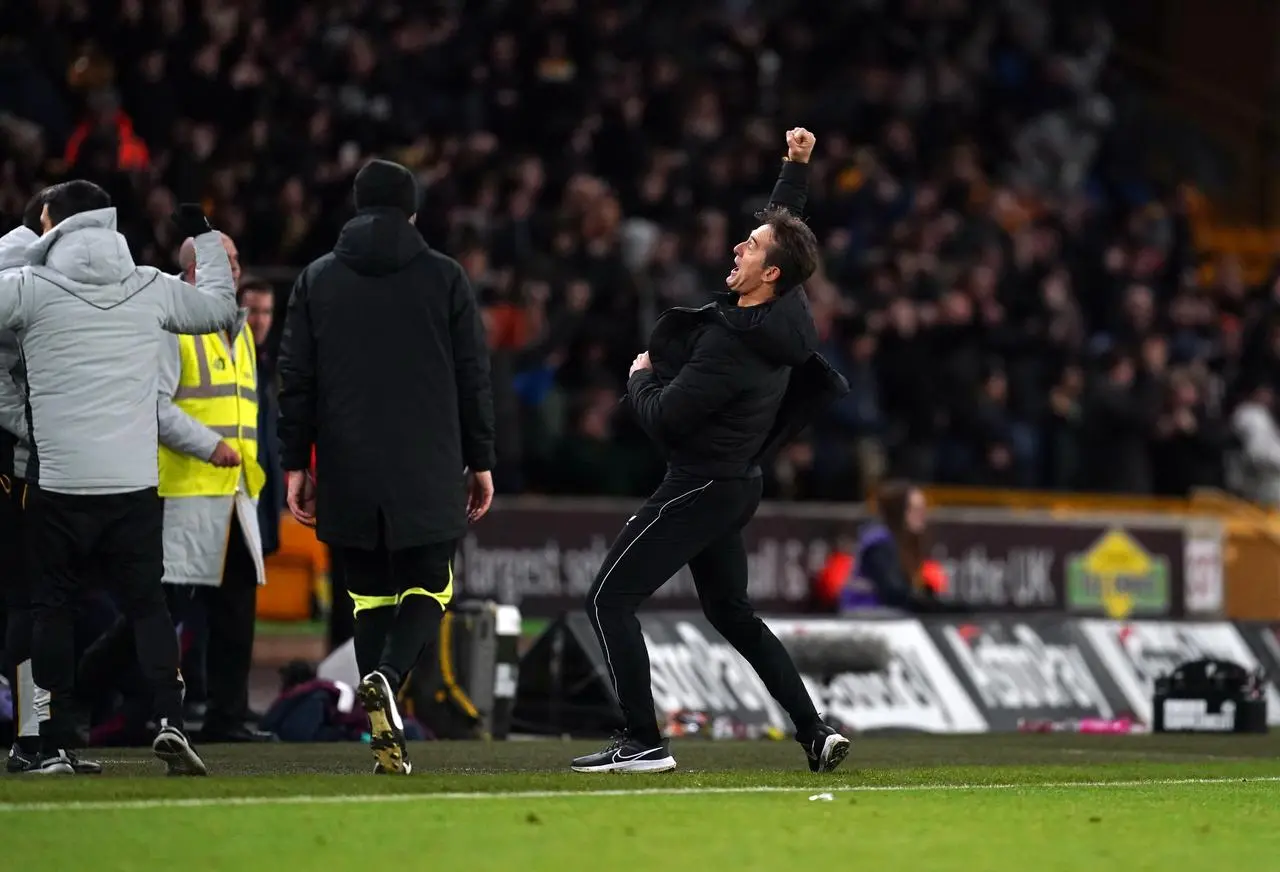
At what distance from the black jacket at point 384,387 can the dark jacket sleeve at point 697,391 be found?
0.65m

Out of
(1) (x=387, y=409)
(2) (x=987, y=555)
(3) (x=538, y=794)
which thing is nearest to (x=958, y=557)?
(2) (x=987, y=555)

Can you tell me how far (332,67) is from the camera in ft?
67.6

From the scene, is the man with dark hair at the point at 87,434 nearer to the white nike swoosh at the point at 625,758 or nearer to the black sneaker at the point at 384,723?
the black sneaker at the point at 384,723

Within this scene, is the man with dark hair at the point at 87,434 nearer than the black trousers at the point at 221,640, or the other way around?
the man with dark hair at the point at 87,434

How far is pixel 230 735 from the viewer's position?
11359mm

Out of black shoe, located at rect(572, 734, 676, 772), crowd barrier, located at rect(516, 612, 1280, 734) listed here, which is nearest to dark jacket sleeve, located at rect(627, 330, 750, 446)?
black shoe, located at rect(572, 734, 676, 772)

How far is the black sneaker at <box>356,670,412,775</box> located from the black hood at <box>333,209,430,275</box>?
59.7 inches

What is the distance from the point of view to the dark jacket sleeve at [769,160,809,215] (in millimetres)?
9125

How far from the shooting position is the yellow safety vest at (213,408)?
36.6ft

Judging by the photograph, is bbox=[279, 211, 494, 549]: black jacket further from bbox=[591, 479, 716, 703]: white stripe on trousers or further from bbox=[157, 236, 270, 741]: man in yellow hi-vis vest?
bbox=[157, 236, 270, 741]: man in yellow hi-vis vest

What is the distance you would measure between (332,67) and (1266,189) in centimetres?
1539

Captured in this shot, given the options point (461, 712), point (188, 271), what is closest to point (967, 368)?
point (461, 712)

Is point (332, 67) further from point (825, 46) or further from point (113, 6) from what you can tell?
point (825, 46)

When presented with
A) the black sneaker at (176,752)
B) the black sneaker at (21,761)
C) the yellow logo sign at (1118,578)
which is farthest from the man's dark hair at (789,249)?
the yellow logo sign at (1118,578)
